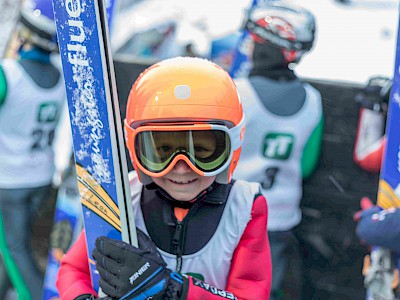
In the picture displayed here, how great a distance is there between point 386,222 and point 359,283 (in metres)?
1.80

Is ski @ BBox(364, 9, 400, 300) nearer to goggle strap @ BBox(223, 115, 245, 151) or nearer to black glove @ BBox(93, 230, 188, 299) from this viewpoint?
goggle strap @ BBox(223, 115, 245, 151)

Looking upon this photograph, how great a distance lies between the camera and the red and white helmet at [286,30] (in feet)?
10.6

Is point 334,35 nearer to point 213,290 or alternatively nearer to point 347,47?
point 347,47

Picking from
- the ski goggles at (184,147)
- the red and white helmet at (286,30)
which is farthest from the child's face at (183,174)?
the red and white helmet at (286,30)

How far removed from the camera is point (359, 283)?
3955 millimetres

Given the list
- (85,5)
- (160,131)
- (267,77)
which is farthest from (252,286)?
(267,77)

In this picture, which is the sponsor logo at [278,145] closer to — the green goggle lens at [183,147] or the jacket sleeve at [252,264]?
the jacket sleeve at [252,264]

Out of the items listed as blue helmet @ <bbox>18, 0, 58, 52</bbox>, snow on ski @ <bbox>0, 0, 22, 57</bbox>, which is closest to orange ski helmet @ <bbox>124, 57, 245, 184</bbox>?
blue helmet @ <bbox>18, 0, 58, 52</bbox>

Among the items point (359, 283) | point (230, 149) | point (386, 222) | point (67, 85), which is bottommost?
point (359, 283)

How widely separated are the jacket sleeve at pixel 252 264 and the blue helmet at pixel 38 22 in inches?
80.8

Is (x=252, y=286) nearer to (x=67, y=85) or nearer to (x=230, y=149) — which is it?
(x=230, y=149)

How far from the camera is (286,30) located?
3229 mm

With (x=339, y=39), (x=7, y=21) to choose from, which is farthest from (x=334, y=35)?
(x=7, y=21)

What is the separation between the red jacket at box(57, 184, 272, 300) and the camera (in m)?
1.72
